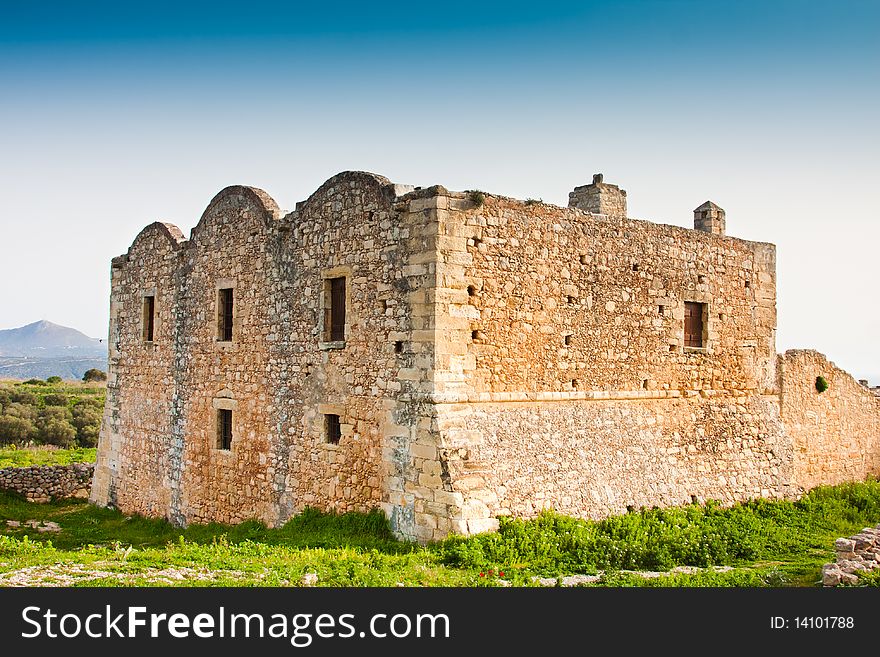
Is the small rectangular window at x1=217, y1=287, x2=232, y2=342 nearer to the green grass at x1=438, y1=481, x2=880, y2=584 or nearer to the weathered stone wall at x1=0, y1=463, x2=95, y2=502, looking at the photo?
the green grass at x1=438, y1=481, x2=880, y2=584

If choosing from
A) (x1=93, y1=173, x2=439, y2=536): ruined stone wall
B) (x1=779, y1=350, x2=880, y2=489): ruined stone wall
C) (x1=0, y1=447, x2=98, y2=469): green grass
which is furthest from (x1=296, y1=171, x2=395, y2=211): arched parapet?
(x1=0, y1=447, x2=98, y2=469): green grass

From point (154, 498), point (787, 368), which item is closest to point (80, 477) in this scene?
point (154, 498)

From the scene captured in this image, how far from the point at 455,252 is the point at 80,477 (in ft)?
42.9

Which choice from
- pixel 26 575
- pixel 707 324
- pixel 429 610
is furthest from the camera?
pixel 707 324

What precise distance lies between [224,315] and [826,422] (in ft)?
40.5

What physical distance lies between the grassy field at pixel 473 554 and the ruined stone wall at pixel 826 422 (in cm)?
257

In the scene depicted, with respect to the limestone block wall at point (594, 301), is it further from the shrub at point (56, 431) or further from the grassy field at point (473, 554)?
the shrub at point (56, 431)

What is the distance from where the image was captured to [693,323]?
15.2 m

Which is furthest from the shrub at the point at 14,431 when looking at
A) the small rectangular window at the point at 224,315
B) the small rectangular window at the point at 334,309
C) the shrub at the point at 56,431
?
the small rectangular window at the point at 334,309

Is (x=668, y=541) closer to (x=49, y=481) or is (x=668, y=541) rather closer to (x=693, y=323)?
(x=693, y=323)

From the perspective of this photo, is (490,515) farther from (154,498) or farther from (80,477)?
(80,477)

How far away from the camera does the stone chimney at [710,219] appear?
619 inches

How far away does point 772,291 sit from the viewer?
16.6 meters

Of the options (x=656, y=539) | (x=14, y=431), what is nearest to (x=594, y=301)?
(x=656, y=539)
